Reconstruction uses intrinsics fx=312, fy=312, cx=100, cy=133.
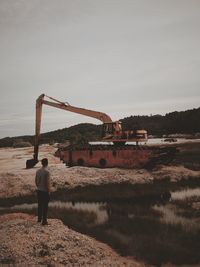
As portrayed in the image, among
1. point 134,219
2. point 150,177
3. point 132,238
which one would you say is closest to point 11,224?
point 132,238

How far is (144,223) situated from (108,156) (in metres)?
13.3

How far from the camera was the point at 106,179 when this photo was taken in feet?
66.6

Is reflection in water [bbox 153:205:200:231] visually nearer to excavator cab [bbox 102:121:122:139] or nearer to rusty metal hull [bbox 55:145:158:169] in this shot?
rusty metal hull [bbox 55:145:158:169]

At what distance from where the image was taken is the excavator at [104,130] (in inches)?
974

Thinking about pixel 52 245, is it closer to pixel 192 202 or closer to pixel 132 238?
pixel 132 238

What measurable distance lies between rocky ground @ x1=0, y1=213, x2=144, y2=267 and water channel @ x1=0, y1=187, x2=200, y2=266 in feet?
2.59

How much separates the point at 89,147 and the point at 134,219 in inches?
547

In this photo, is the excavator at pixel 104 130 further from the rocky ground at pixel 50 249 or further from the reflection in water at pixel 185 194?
the rocky ground at pixel 50 249

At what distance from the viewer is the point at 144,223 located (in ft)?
38.5

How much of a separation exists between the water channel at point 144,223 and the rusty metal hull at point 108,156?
7.18 m

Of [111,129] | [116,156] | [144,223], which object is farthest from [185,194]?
[111,129]

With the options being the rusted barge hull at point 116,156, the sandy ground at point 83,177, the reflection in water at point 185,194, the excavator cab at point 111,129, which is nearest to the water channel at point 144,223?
the reflection in water at point 185,194

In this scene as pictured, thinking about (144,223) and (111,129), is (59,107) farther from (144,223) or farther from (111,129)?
(144,223)

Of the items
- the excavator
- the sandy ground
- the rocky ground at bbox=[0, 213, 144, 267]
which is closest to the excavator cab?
Answer: the excavator
